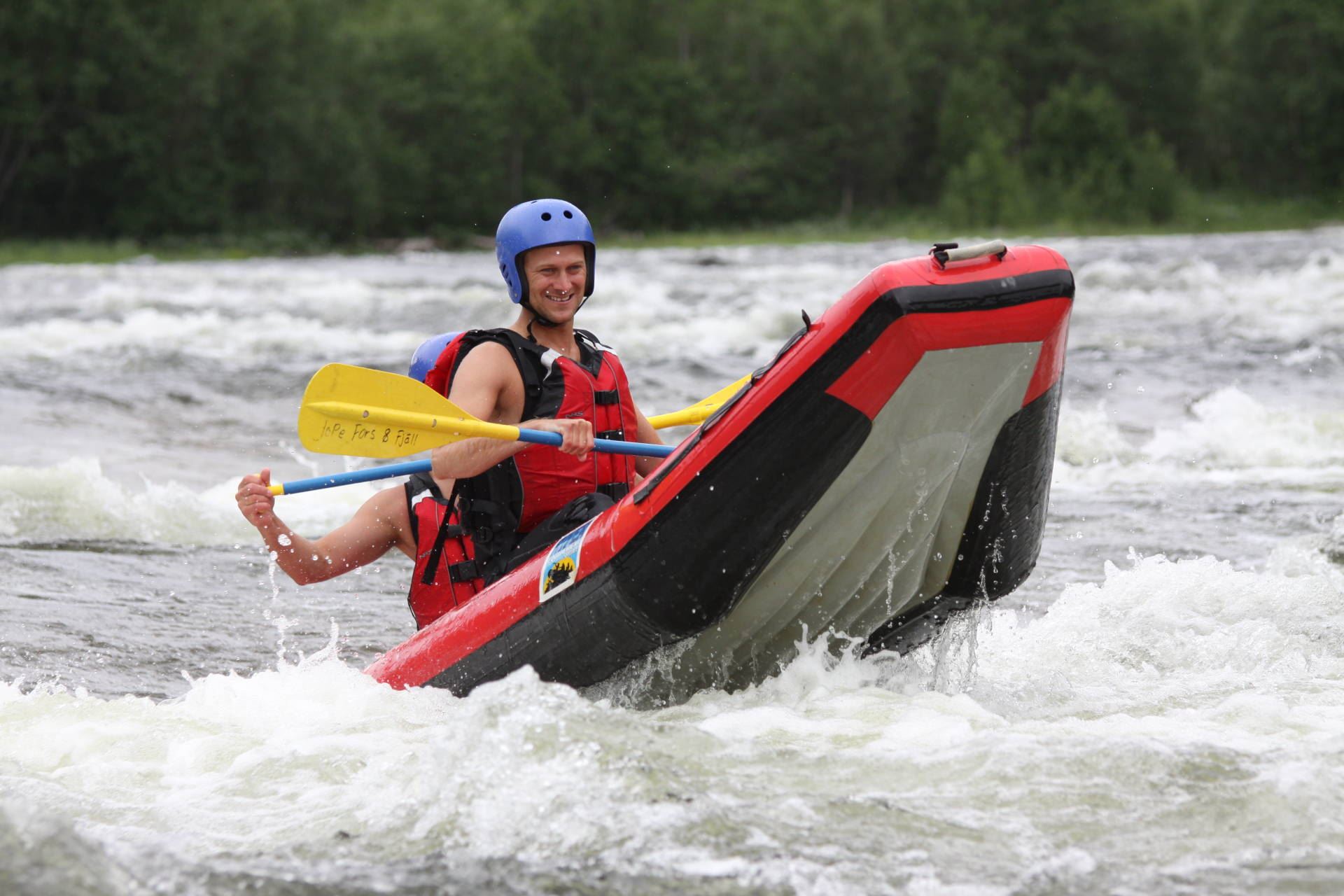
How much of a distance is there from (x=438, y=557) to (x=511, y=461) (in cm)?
36

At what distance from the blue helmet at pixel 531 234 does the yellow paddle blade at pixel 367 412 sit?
38 cm

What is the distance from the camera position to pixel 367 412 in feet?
12.1

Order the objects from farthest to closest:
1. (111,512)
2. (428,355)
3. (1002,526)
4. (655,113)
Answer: (655,113)
(111,512)
(428,355)
(1002,526)

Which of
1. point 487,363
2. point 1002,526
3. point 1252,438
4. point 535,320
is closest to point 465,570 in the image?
point 487,363

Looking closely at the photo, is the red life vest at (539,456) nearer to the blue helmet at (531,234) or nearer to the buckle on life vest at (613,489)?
the buckle on life vest at (613,489)

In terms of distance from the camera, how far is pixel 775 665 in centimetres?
367

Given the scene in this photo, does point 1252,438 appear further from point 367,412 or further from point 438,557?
point 367,412

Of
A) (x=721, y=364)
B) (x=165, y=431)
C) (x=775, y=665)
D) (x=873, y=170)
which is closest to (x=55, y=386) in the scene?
(x=165, y=431)

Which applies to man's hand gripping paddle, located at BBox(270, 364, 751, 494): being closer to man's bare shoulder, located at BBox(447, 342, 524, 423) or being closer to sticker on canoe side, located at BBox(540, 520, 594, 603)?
man's bare shoulder, located at BBox(447, 342, 524, 423)

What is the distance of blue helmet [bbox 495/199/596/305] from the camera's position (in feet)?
12.6

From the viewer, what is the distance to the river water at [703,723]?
8.60 feet

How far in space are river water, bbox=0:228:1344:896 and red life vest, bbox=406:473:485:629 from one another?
27cm

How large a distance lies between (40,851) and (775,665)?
1727 millimetres

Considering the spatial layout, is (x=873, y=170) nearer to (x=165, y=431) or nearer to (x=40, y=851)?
(x=165, y=431)
